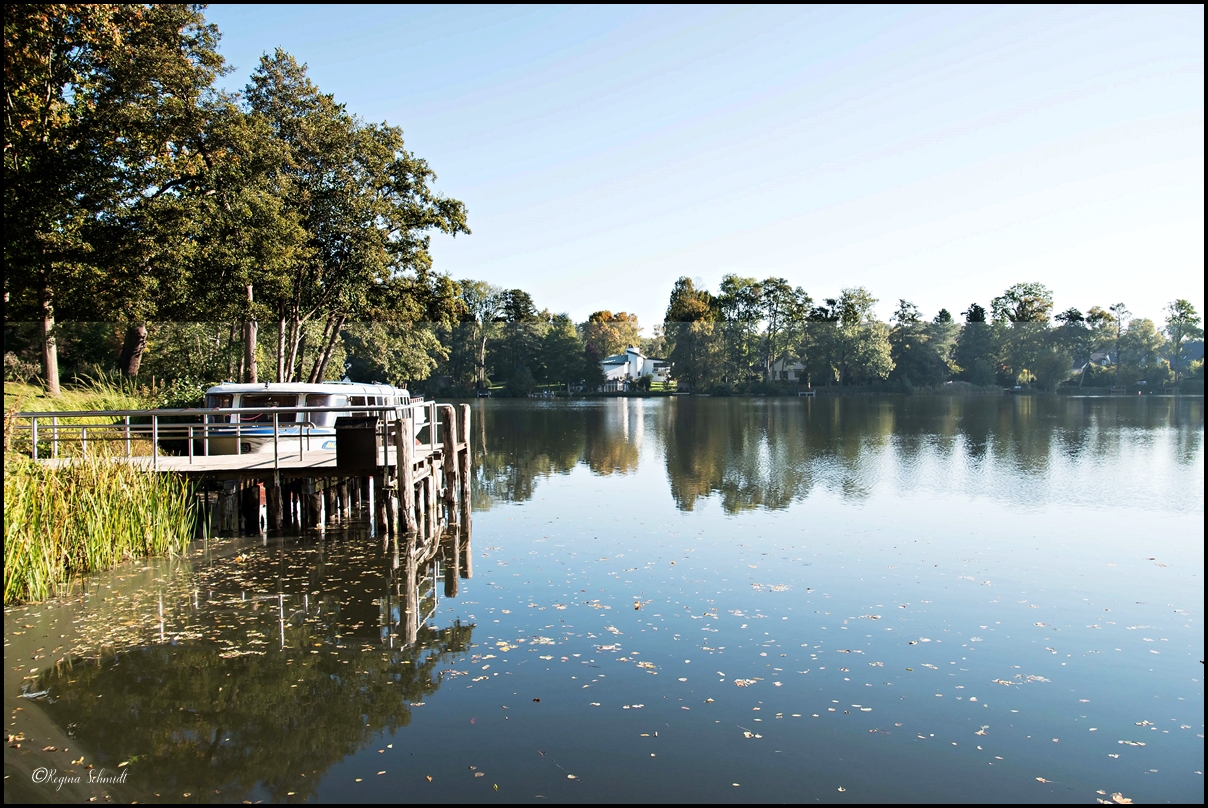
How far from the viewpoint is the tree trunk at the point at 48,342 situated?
76.2 ft

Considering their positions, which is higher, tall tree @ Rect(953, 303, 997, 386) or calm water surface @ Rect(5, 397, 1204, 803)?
tall tree @ Rect(953, 303, 997, 386)

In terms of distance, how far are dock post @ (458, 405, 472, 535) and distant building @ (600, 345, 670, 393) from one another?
82.7 m

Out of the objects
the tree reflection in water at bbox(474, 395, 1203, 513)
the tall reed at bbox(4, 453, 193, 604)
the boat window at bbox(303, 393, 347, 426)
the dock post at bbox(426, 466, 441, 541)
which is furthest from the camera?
the tree reflection in water at bbox(474, 395, 1203, 513)

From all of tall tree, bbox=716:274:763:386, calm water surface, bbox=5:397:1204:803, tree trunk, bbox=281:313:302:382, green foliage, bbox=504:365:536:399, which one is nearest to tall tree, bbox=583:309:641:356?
tall tree, bbox=716:274:763:386

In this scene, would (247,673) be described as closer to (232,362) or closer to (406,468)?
(406,468)

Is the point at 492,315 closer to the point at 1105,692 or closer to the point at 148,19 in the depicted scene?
the point at 148,19

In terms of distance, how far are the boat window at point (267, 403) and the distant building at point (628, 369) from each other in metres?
82.2

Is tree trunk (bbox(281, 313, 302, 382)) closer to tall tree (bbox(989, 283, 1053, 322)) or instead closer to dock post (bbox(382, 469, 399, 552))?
dock post (bbox(382, 469, 399, 552))

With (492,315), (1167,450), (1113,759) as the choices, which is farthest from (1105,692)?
(492,315)

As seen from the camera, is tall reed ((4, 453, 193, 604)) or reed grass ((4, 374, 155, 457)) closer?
tall reed ((4, 453, 193, 604))

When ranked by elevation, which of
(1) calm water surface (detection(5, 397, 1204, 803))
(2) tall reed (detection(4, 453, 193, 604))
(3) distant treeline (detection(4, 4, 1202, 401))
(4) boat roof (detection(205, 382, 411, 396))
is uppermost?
(3) distant treeline (detection(4, 4, 1202, 401))

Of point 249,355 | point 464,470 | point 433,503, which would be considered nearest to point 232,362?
point 249,355

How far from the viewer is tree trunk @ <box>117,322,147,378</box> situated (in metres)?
31.7

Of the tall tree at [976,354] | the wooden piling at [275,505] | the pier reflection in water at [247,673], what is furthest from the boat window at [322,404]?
the tall tree at [976,354]
